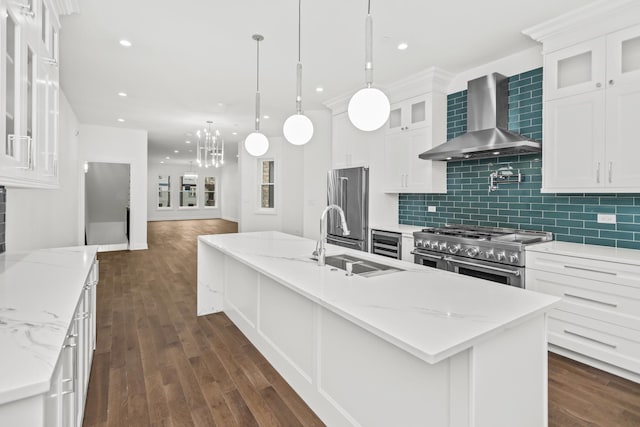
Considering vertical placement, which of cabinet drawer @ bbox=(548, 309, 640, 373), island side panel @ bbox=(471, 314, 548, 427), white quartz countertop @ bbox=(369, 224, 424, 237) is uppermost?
white quartz countertop @ bbox=(369, 224, 424, 237)

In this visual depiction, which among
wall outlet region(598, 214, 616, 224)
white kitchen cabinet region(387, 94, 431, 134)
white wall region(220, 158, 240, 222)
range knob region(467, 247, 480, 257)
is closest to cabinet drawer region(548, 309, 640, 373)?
range knob region(467, 247, 480, 257)

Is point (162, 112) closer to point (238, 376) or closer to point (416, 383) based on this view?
point (238, 376)

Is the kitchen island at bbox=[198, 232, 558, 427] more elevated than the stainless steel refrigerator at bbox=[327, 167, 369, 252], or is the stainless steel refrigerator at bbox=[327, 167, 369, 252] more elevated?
the stainless steel refrigerator at bbox=[327, 167, 369, 252]

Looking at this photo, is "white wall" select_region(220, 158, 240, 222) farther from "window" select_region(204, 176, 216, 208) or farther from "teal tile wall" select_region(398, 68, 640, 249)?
"teal tile wall" select_region(398, 68, 640, 249)

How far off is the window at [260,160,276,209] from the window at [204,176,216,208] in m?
8.15

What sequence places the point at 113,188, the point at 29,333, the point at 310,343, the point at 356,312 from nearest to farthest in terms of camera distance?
1. the point at 29,333
2. the point at 356,312
3. the point at 310,343
4. the point at 113,188

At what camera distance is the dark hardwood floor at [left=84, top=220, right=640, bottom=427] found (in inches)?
77.4

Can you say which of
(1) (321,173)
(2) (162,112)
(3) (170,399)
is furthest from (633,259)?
(2) (162,112)

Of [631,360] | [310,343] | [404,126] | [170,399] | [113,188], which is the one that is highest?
[404,126]

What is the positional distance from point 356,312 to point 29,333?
3.55 ft

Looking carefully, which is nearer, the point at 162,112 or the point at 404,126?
the point at 404,126

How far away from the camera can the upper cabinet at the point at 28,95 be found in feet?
4.43

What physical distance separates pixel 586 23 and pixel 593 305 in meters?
2.20

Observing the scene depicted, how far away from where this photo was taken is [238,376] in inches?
94.6
